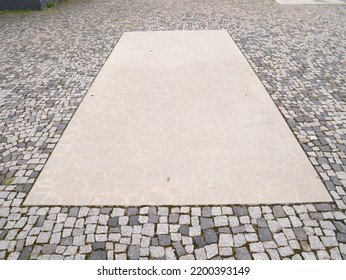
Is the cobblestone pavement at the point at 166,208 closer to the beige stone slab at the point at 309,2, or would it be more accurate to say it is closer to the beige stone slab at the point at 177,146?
the beige stone slab at the point at 177,146

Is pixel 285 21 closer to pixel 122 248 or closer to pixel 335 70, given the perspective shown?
pixel 335 70

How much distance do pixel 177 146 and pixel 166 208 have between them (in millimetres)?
1326

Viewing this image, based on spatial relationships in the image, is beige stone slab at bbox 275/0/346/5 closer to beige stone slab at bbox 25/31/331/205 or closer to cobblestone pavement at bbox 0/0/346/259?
cobblestone pavement at bbox 0/0/346/259

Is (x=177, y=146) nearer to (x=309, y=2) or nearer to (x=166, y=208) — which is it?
(x=166, y=208)

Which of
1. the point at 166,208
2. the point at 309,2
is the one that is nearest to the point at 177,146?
the point at 166,208

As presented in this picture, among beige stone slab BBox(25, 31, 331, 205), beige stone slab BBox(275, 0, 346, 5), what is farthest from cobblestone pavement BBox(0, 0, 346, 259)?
beige stone slab BBox(275, 0, 346, 5)

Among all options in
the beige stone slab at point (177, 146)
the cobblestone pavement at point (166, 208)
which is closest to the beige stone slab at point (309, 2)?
the cobblestone pavement at point (166, 208)

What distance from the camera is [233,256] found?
3.22 metres

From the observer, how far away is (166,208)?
377 cm

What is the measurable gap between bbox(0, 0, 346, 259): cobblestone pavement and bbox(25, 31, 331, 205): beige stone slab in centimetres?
20

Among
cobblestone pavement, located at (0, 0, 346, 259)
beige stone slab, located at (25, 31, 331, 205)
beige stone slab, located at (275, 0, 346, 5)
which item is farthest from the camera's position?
beige stone slab, located at (275, 0, 346, 5)

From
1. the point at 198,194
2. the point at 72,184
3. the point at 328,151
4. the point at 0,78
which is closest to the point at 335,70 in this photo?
the point at 328,151

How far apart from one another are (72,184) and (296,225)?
10.1 feet

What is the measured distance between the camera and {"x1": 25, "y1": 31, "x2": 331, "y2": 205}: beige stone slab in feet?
13.1
